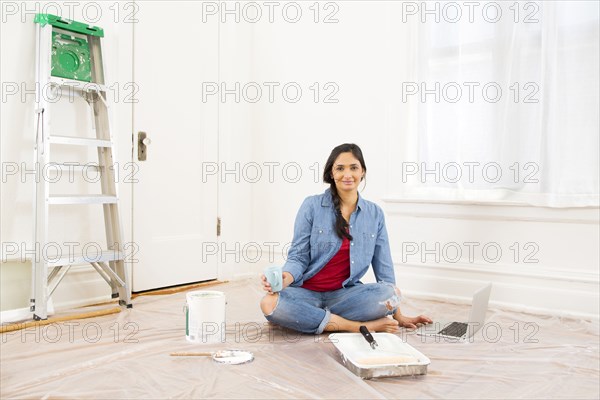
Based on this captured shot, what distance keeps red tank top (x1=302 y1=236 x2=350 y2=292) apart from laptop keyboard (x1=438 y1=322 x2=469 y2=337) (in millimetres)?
485

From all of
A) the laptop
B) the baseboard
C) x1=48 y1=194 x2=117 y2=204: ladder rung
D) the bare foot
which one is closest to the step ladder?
x1=48 y1=194 x2=117 y2=204: ladder rung

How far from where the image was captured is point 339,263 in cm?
224

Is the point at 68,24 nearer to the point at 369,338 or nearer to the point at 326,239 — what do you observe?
the point at 326,239

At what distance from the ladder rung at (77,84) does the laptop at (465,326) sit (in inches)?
75.6

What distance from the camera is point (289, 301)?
6.84ft

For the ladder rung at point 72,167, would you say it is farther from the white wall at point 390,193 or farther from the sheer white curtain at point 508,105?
the sheer white curtain at point 508,105

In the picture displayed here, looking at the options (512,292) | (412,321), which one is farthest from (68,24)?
(512,292)

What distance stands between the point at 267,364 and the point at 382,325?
1.91 feet

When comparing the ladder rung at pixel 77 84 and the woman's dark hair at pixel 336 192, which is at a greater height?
the ladder rung at pixel 77 84

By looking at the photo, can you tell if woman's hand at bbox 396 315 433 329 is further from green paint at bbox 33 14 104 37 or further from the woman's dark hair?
green paint at bbox 33 14 104 37

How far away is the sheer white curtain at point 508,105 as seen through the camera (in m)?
2.50

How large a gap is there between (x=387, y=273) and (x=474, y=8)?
1.50 meters

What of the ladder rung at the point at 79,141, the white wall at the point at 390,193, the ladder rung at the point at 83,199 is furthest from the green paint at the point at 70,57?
the white wall at the point at 390,193

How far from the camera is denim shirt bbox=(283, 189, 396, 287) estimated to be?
221 cm
